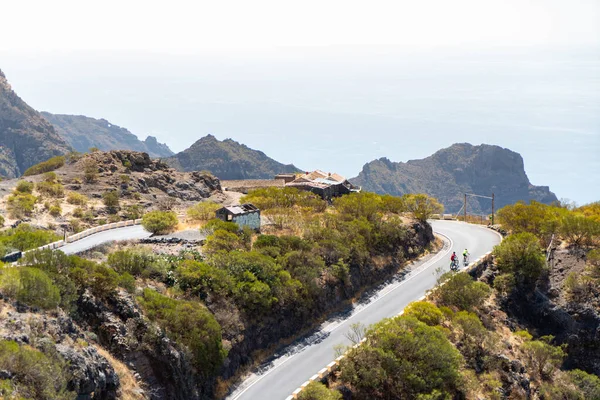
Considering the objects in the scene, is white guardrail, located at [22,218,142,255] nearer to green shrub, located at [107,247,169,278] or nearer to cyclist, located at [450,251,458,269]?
green shrub, located at [107,247,169,278]

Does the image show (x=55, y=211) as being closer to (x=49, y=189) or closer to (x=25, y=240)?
(x=49, y=189)

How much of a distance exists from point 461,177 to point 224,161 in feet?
239

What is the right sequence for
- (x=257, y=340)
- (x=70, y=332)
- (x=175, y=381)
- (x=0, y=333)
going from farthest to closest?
(x=257, y=340) → (x=175, y=381) → (x=70, y=332) → (x=0, y=333)

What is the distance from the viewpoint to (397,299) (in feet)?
137

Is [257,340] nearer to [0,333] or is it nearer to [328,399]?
[328,399]

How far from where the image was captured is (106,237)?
42.6 metres

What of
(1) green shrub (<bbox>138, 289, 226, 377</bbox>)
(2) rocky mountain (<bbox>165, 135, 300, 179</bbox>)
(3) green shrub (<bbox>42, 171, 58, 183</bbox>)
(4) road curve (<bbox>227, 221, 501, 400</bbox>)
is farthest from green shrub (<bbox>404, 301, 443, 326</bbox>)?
(2) rocky mountain (<bbox>165, 135, 300, 179</bbox>)

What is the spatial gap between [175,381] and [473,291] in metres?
22.2

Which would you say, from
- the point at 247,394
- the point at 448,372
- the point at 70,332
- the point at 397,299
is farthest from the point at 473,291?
the point at 70,332

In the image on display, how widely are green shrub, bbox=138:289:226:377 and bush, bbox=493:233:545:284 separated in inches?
1046

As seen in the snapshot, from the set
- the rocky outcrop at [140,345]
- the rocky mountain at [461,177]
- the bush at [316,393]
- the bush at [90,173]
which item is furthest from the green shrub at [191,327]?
the rocky mountain at [461,177]

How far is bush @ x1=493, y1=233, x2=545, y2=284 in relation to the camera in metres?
46.8

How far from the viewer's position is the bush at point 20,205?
49844 mm

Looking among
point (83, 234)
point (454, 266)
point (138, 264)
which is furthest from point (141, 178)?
point (138, 264)
